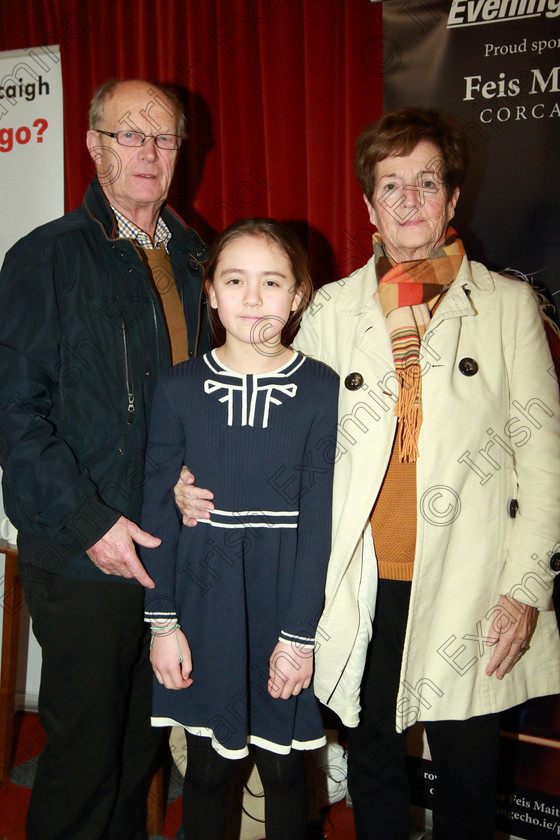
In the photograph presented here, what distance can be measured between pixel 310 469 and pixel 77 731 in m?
0.85

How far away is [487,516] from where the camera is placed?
1484 millimetres

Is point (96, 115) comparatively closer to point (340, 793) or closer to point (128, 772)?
point (128, 772)

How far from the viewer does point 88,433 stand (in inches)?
60.6

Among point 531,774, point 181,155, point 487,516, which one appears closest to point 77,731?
point 487,516

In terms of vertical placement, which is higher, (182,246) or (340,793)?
(182,246)

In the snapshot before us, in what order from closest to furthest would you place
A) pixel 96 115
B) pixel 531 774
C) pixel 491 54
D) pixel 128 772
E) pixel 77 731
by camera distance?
1. pixel 77 731
2. pixel 96 115
3. pixel 128 772
4. pixel 491 54
5. pixel 531 774

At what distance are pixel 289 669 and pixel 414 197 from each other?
1091 mm

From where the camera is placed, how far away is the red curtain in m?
2.25

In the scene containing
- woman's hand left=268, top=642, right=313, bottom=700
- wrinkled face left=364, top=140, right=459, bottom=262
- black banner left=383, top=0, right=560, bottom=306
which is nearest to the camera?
woman's hand left=268, top=642, right=313, bottom=700

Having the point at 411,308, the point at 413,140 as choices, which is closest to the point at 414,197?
the point at 413,140

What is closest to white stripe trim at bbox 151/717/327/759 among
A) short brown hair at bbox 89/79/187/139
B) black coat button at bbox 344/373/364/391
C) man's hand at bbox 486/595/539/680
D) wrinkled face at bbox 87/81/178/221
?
man's hand at bbox 486/595/539/680

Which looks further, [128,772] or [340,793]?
[340,793]

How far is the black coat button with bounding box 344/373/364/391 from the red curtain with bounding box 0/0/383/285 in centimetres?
93
